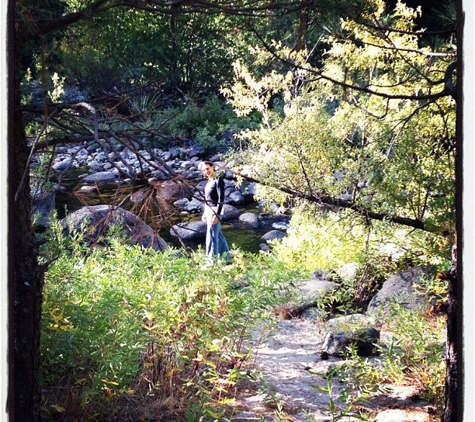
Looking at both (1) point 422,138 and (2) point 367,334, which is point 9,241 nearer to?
(2) point 367,334

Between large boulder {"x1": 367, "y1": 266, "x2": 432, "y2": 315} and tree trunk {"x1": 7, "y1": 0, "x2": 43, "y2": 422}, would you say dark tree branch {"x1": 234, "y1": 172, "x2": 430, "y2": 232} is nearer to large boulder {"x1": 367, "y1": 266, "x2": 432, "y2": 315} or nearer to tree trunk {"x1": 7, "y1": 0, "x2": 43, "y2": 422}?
large boulder {"x1": 367, "y1": 266, "x2": 432, "y2": 315}

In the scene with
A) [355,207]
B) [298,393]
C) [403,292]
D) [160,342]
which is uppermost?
[355,207]

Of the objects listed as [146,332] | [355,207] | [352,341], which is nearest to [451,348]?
[146,332]

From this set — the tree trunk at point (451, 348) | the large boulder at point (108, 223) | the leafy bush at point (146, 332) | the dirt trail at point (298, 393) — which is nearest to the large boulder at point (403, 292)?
the dirt trail at point (298, 393)

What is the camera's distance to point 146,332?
5.46ft

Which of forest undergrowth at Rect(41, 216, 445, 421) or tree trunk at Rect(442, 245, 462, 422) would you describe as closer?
tree trunk at Rect(442, 245, 462, 422)

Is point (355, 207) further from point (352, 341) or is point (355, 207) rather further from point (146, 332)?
point (146, 332)

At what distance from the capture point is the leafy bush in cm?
152

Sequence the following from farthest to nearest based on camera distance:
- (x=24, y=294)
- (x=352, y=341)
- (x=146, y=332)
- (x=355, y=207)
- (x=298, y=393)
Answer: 1. (x=355, y=207)
2. (x=352, y=341)
3. (x=298, y=393)
4. (x=146, y=332)
5. (x=24, y=294)

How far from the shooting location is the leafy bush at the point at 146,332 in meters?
1.52

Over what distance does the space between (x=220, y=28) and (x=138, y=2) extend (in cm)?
30

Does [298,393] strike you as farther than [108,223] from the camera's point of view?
Yes

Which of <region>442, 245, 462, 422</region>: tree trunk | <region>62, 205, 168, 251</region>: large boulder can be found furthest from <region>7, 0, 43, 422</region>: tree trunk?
<region>442, 245, 462, 422</region>: tree trunk
